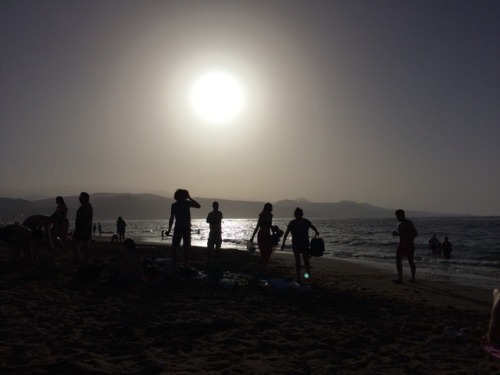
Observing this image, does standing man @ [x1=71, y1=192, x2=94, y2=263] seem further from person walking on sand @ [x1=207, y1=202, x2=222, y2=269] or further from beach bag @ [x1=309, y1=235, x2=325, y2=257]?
beach bag @ [x1=309, y1=235, x2=325, y2=257]

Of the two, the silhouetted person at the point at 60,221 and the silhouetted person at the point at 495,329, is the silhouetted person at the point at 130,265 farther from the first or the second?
the silhouetted person at the point at 495,329

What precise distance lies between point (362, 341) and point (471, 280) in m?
11.7

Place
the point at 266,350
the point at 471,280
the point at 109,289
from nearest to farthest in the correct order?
the point at 266,350, the point at 109,289, the point at 471,280

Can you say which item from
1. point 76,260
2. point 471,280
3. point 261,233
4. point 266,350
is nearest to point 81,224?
point 76,260

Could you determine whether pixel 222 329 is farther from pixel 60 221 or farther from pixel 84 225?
pixel 60 221

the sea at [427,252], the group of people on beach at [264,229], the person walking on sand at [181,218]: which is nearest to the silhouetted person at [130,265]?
the group of people on beach at [264,229]

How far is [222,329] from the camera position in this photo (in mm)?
5832

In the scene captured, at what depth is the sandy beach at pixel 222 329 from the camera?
174 inches

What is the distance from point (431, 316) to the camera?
280 inches

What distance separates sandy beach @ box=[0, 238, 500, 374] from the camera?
4.41 m

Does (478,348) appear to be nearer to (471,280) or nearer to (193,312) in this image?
(193,312)

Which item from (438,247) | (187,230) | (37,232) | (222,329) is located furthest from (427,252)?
(222,329)

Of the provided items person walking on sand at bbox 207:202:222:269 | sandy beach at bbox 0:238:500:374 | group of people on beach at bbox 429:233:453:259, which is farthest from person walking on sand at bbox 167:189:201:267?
group of people on beach at bbox 429:233:453:259

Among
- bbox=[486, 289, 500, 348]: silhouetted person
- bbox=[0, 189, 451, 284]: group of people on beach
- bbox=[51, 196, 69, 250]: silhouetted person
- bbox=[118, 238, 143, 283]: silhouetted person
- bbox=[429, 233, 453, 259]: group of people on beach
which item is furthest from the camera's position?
bbox=[429, 233, 453, 259]: group of people on beach
